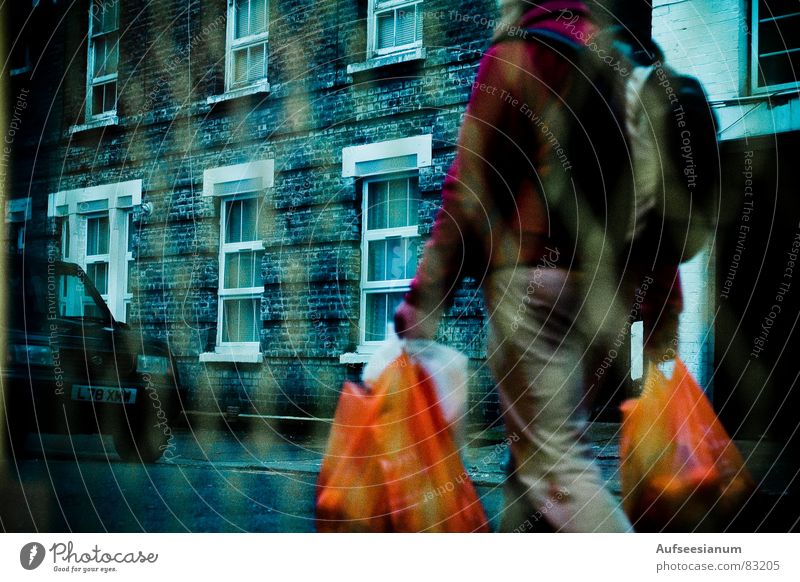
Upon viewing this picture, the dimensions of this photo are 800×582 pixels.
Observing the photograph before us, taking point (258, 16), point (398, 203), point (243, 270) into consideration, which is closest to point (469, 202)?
point (398, 203)

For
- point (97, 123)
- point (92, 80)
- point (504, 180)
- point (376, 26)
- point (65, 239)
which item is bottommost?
point (65, 239)

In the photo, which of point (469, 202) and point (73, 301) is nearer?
point (469, 202)

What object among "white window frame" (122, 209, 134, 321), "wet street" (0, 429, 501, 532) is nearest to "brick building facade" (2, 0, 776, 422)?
"white window frame" (122, 209, 134, 321)

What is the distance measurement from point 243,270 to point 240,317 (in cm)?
11

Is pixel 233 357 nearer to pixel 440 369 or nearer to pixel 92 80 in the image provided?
pixel 440 369

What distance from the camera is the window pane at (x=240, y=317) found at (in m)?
2.12

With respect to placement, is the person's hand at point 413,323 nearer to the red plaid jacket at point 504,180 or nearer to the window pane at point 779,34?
the red plaid jacket at point 504,180

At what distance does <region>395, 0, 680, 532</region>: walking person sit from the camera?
203 cm

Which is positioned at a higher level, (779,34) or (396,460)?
(779,34)

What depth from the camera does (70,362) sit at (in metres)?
2.22

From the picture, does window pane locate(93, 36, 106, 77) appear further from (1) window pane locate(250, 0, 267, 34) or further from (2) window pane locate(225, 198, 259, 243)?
(2) window pane locate(225, 198, 259, 243)

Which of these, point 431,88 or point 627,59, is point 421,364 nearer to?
point 431,88

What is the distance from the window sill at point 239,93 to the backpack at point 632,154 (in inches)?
24.6

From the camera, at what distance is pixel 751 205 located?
2098mm
